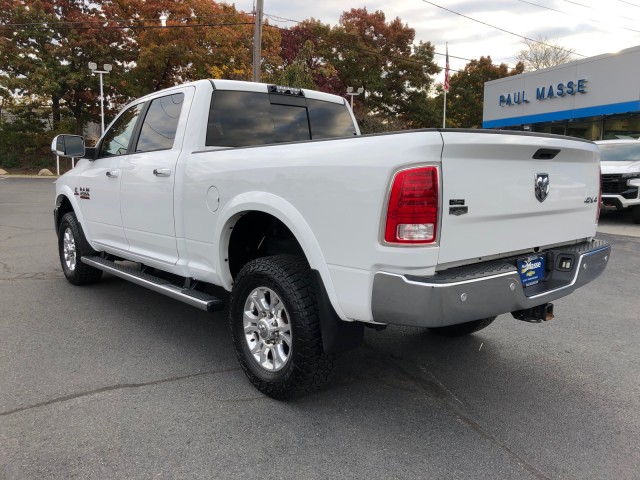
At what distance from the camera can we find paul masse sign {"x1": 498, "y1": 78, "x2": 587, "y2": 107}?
22.6m

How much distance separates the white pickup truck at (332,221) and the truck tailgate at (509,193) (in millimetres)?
10

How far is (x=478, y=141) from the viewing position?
2.55 meters

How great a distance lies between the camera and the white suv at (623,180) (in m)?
11.1

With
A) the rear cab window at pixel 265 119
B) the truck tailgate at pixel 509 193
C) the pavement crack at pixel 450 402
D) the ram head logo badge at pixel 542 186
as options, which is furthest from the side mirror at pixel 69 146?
the ram head logo badge at pixel 542 186

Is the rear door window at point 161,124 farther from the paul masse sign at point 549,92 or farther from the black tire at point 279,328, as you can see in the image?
the paul masse sign at point 549,92

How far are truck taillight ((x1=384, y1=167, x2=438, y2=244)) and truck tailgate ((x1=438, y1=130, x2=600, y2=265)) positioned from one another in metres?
0.07

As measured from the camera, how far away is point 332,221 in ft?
8.84

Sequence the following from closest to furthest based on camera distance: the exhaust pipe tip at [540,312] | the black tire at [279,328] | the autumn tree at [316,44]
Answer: the black tire at [279,328] < the exhaust pipe tip at [540,312] < the autumn tree at [316,44]

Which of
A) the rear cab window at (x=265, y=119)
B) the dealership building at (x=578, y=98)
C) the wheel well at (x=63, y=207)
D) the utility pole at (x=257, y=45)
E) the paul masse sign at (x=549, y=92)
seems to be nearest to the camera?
the rear cab window at (x=265, y=119)

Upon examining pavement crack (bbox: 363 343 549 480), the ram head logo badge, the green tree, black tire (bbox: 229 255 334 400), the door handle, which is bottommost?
pavement crack (bbox: 363 343 549 480)

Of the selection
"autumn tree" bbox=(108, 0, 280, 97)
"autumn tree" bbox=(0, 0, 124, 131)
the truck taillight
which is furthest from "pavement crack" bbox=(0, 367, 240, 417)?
"autumn tree" bbox=(0, 0, 124, 131)

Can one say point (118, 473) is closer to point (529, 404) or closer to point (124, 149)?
point (529, 404)

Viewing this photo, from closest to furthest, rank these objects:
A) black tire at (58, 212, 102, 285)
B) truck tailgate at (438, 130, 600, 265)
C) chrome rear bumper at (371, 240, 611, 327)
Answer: chrome rear bumper at (371, 240, 611, 327)
truck tailgate at (438, 130, 600, 265)
black tire at (58, 212, 102, 285)

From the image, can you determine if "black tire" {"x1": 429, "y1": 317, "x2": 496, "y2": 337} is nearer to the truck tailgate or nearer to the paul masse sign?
the truck tailgate
